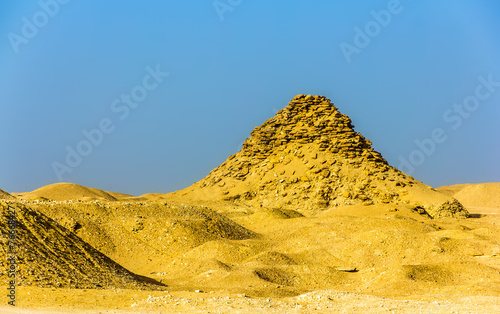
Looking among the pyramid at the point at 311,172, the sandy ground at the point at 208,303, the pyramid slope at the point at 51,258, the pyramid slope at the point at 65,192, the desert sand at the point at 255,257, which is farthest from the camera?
the pyramid slope at the point at 65,192

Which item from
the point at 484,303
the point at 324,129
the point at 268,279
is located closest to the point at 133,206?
the point at 268,279

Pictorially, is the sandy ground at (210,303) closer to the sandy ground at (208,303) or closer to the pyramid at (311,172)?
the sandy ground at (208,303)

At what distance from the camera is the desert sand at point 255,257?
1036cm

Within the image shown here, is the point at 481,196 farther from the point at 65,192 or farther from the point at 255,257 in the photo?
the point at 255,257

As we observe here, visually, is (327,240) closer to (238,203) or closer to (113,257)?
(113,257)

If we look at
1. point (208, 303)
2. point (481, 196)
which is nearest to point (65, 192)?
point (481, 196)

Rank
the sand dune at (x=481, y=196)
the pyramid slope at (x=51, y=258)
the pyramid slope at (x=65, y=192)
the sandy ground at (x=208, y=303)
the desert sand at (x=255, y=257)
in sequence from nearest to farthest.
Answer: the sandy ground at (x=208, y=303), the desert sand at (x=255, y=257), the pyramid slope at (x=51, y=258), the pyramid slope at (x=65, y=192), the sand dune at (x=481, y=196)

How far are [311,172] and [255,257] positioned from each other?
20958 millimetres

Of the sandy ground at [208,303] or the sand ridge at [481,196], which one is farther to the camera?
the sand ridge at [481,196]

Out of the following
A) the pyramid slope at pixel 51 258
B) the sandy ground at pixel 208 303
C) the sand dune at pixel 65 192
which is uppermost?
the sand dune at pixel 65 192

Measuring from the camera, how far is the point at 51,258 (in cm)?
1262

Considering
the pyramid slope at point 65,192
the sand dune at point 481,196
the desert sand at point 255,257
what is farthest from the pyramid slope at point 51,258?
the sand dune at point 481,196

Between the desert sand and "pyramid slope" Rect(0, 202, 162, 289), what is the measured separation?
0.12 ft

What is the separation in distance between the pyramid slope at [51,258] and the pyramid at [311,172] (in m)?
21.0
